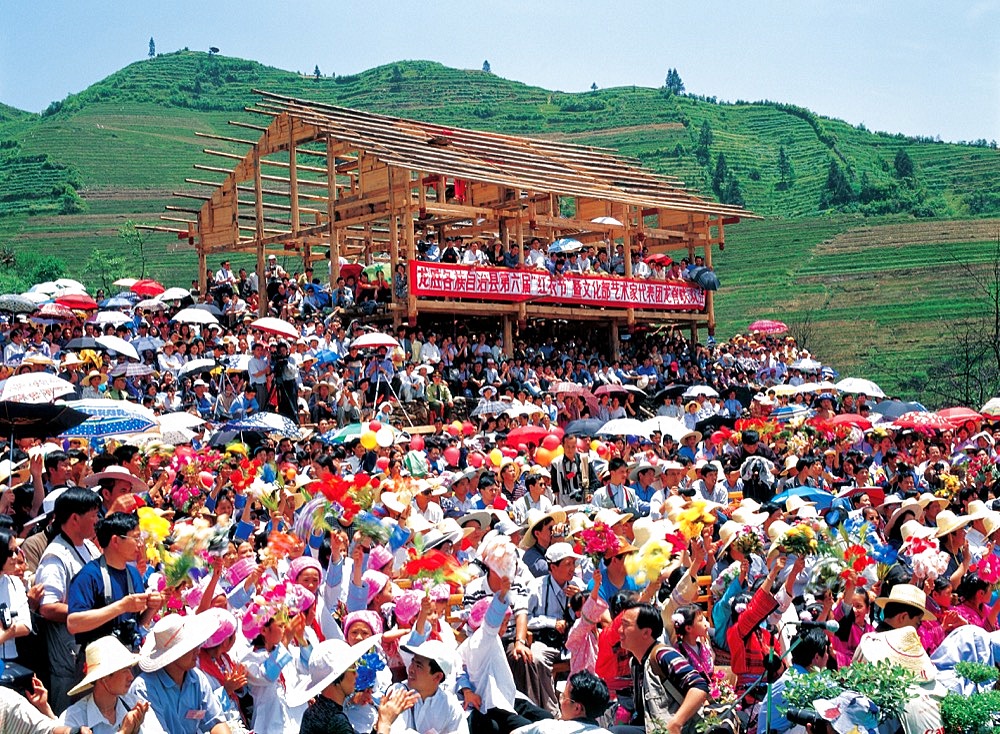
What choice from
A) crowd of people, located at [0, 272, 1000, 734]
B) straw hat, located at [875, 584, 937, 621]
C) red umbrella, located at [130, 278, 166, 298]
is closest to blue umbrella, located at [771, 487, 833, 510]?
crowd of people, located at [0, 272, 1000, 734]

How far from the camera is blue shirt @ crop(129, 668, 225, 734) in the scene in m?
5.62

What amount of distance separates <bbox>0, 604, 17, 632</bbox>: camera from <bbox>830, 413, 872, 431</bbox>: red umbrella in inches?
603

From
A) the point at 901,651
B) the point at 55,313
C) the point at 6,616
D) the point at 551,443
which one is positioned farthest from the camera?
the point at 55,313

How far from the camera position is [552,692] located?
306 inches

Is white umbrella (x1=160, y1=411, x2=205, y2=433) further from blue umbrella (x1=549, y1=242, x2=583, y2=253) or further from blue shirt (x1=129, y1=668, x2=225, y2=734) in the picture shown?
blue umbrella (x1=549, y1=242, x2=583, y2=253)

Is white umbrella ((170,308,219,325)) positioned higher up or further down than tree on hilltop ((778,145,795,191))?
further down

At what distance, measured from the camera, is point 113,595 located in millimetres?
6246

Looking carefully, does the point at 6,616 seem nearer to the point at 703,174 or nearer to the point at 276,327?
the point at 276,327

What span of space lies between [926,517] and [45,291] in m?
20.7

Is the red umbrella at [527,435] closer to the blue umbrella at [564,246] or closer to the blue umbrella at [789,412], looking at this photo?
the blue umbrella at [789,412]

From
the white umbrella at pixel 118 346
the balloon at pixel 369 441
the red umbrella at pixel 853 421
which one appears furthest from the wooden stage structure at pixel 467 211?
the balloon at pixel 369 441

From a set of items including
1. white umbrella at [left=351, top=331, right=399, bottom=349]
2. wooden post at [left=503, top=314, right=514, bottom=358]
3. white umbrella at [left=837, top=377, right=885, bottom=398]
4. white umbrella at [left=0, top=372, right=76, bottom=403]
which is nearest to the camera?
white umbrella at [left=0, top=372, right=76, bottom=403]

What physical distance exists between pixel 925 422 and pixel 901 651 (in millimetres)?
14054

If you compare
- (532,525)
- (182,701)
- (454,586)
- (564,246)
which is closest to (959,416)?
(564,246)
